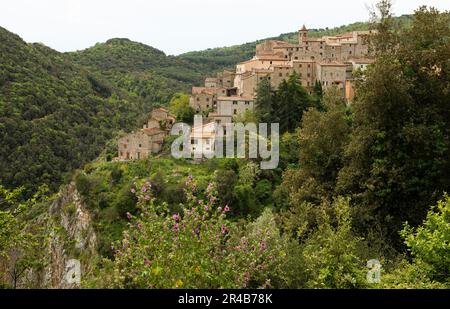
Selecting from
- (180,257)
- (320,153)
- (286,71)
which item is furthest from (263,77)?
(180,257)

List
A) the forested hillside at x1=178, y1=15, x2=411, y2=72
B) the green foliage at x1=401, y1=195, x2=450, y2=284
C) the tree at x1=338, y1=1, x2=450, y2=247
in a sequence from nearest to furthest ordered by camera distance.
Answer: the green foliage at x1=401, y1=195, x2=450, y2=284
the tree at x1=338, y1=1, x2=450, y2=247
the forested hillside at x1=178, y1=15, x2=411, y2=72

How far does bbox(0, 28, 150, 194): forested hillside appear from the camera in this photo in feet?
188

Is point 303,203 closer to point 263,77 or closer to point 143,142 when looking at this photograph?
point 263,77

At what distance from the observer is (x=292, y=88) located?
3991 centimetres

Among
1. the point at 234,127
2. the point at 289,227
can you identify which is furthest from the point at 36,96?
the point at 289,227

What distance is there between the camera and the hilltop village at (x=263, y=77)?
150 feet

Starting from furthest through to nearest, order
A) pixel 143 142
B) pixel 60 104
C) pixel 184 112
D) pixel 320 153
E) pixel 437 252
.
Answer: pixel 60 104 < pixel 184 112 < pixel 143 142 < pixel 320 153 < pixel 437 252

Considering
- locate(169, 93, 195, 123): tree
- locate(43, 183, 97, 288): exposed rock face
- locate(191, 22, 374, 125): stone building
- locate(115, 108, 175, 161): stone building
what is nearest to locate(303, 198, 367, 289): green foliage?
locate(43, 183, 97, 288): exposed rock face

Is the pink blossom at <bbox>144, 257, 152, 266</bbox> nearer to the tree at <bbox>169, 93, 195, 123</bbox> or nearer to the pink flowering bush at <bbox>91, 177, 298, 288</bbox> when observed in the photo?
the pink flowering bush at <bbox>91, 177, 298, 288</bbox>

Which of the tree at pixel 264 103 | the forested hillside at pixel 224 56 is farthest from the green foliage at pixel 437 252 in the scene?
the forested hillside at pixel 224 56

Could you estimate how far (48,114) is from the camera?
69.3 m

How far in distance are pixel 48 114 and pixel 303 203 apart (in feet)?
192

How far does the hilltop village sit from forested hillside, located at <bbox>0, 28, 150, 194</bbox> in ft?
45.2
